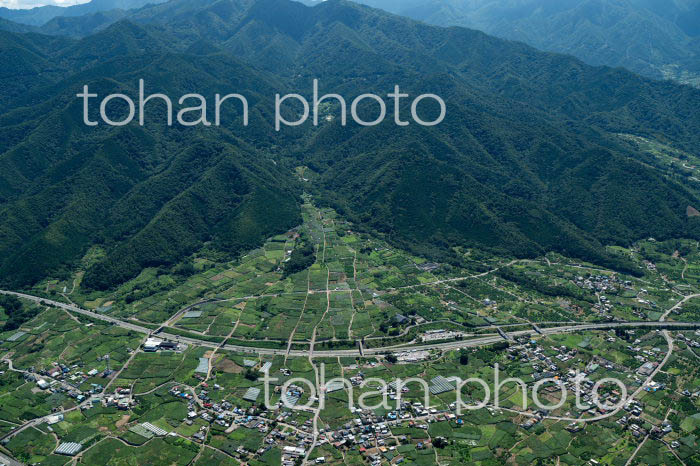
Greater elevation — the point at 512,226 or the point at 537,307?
the point at 512,226

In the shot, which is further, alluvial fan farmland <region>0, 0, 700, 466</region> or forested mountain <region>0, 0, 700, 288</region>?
forested mountain <region>0, 0, 700, 288</region>

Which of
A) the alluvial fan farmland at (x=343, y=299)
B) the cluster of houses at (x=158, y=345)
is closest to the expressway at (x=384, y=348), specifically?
the alluvial fan farmland at (x=343, y=299)

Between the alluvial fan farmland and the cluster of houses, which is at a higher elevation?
the alluvial fan farmland

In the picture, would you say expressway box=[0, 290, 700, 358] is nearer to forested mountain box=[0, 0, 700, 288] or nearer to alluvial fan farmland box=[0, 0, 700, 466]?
alluvial fan farmland box=[0, 0, 700, 466]

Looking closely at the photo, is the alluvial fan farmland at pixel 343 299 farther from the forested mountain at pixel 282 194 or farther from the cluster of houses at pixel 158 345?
the forested mountain at pixel 282 194

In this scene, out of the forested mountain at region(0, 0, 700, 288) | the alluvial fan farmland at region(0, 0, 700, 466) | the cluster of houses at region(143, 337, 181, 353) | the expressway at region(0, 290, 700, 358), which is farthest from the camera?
the forested mountain at region(0, 0, 700, 288)

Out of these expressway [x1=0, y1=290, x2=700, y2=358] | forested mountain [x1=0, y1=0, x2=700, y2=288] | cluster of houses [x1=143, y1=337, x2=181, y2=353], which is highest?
forested mountain [x1=0, y1=0, x2=700, y2=288]

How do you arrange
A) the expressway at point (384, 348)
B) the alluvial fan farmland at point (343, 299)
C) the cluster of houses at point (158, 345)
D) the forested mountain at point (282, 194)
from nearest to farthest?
1. the alluvial fan farmland at point (343, 299)
2. the expressway at point (384, 348)
3. the cluster of houses at point (158, 345)
4. the forested mountain at point (282, 194)

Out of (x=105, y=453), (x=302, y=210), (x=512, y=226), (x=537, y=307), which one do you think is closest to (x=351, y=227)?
(x=302, y=210)

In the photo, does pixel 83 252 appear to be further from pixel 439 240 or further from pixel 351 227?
pixel 439 240

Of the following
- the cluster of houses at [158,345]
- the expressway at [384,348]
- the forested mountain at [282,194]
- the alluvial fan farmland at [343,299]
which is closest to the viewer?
the alluvial fan farmland at [343,299]

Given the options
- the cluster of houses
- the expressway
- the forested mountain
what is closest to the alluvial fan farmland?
the cluster of houses
